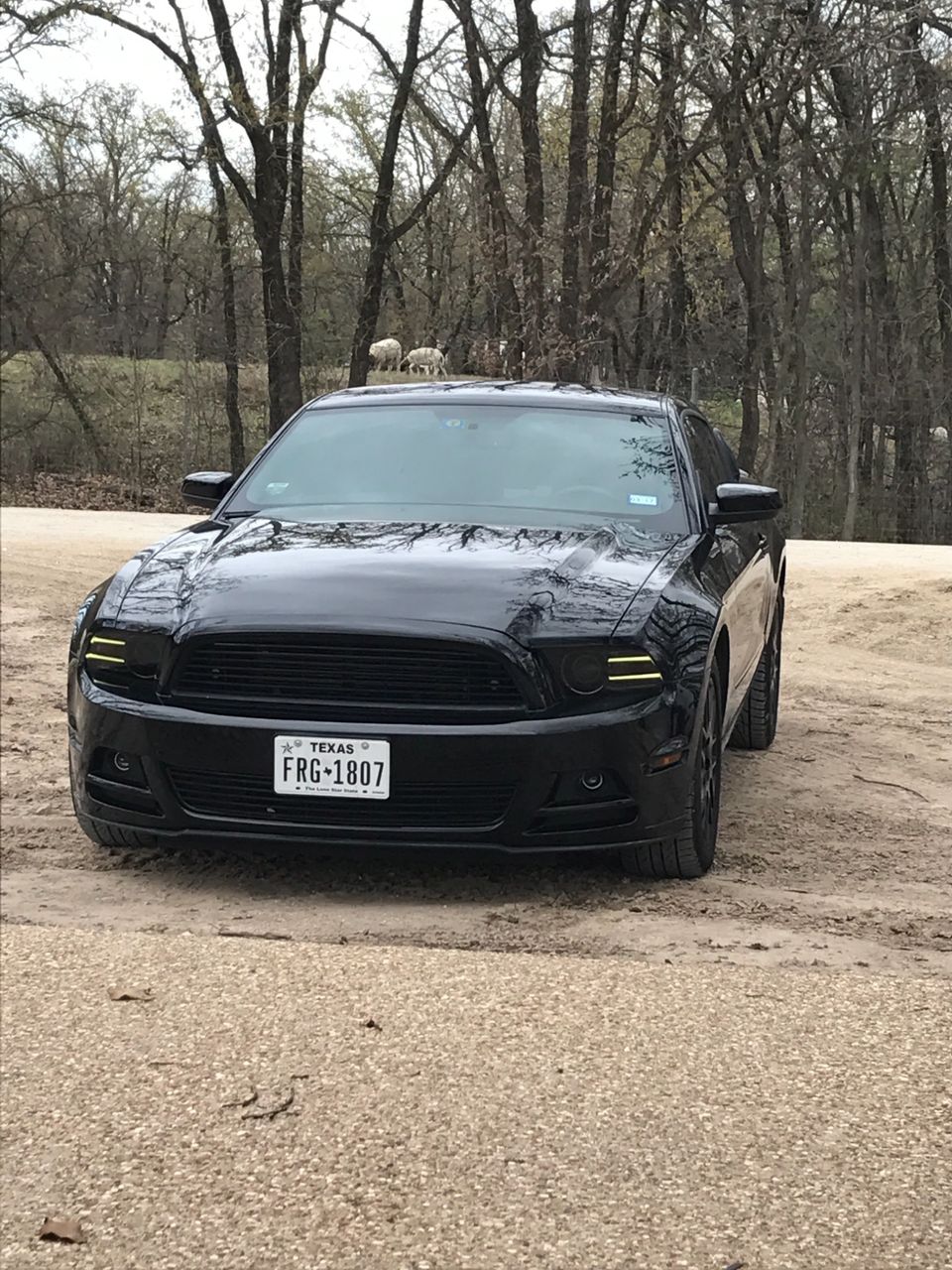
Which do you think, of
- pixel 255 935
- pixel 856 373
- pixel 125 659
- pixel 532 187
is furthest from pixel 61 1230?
pixel 856 373

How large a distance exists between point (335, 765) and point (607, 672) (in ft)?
2.65

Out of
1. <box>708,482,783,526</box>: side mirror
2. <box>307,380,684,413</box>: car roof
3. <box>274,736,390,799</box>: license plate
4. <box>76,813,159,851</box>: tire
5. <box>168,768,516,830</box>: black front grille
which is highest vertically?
<box>307,380,684,413</box>: car roof

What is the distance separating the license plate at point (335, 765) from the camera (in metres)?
4.28

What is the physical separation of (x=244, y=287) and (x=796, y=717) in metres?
21.9

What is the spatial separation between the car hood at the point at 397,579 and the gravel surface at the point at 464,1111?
3.17 ft

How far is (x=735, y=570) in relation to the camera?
5.57 metres

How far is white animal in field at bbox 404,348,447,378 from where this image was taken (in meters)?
35.6

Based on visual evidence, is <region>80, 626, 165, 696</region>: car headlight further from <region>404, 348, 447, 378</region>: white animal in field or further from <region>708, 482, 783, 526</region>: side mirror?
<region>404, 348, 447, 378</region>: white animal in field

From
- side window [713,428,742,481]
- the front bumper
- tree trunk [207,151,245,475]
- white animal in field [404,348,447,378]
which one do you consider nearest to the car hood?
the front bumper

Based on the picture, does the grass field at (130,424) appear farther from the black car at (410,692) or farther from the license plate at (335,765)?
the license plate at (335,765)

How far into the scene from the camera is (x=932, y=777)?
21.3 feet

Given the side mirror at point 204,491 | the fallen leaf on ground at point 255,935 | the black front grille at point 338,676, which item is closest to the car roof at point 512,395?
the side mirror at point 204,491

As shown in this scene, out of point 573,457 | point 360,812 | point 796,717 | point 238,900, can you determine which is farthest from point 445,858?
point 796,717

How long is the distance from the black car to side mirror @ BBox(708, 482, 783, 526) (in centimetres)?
53
